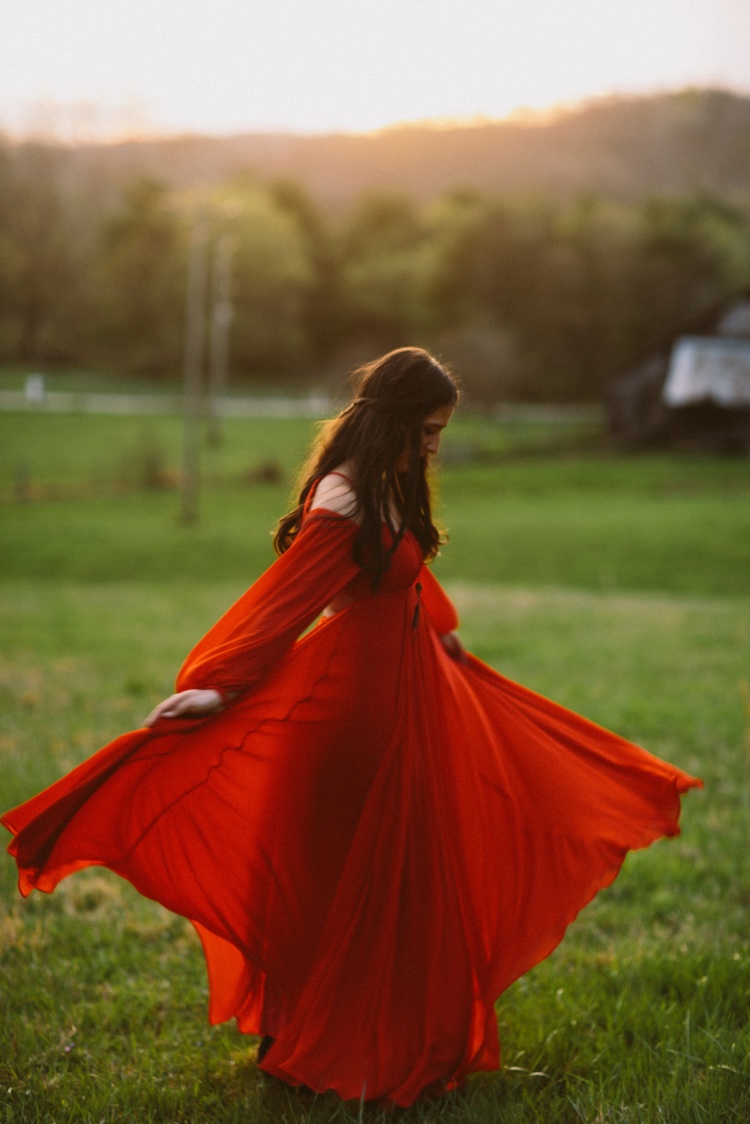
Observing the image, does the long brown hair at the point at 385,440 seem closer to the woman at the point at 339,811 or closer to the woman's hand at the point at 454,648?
the woman at the point at 339,811

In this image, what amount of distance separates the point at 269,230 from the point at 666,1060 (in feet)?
254

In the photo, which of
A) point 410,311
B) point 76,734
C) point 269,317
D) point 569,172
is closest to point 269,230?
point 269,317

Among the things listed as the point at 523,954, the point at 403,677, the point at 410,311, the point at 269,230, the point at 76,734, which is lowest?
the point at 76,734

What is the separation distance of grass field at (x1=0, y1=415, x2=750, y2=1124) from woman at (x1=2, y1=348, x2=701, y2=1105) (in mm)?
272

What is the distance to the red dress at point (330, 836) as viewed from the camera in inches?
119

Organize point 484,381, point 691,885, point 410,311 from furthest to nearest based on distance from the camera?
point 410,311 < point 484,381 < point 691,885

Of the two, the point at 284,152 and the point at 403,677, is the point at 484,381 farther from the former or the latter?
the point at 284,152

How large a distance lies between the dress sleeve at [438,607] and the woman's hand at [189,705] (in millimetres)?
1088

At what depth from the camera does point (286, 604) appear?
117 inches

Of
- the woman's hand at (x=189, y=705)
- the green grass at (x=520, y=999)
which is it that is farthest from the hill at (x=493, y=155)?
the woman's hand at (x=189, y=705)

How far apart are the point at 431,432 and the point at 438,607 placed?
888 millimetres

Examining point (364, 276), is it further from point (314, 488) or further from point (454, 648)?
point (314, 488)

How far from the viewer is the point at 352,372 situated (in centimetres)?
359

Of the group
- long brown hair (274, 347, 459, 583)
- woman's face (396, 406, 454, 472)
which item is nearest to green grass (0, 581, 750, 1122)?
long brown hair (274, 347, 459, 583)
